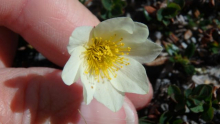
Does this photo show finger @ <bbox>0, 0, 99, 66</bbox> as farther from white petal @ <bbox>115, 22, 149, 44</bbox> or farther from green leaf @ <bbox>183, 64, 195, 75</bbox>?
green leaf @ <bbox>183, 64, 195, 75</bbox>

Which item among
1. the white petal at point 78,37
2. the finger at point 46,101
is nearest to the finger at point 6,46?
the finger at point 46,101

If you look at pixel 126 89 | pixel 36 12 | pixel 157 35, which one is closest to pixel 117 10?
pixel 157 35

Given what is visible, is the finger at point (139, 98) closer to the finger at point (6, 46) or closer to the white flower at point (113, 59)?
the white flower at point (113, 59)

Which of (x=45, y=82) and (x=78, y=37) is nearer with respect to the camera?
(x=78, y=37)

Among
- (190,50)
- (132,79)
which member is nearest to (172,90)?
(190,50)

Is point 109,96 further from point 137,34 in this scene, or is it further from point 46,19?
point 46,19

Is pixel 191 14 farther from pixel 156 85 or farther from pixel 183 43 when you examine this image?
pixel 156 85

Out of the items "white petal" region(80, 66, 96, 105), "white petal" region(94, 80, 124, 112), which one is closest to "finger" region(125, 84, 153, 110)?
"white petal" region(94, 80, 124, 112)
